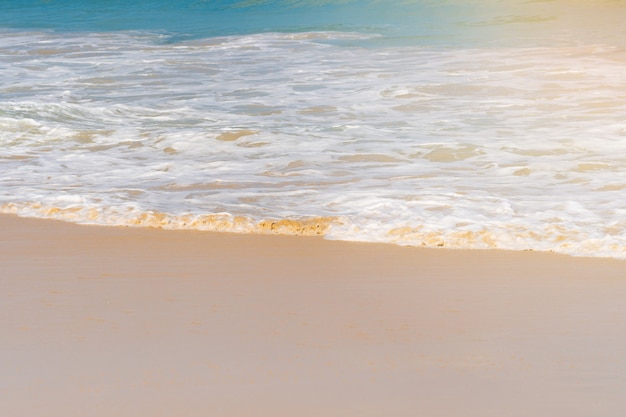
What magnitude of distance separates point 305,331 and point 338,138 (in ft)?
14.4

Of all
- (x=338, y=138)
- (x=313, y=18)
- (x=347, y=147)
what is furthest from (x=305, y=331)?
Answer: (x=313, y=18)

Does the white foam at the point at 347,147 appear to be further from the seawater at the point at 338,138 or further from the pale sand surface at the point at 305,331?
the pale sand surface at the point at 305,331

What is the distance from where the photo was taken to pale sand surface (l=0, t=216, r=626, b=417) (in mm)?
2295

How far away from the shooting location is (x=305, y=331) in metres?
2.87

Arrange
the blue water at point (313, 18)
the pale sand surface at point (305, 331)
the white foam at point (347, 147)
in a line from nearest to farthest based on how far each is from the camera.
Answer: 1. the pale sand surface at point (305, 331)
2. the white foam at point (347, 147)
3. the blue water at point (313, 18)

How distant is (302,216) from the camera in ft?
15.2

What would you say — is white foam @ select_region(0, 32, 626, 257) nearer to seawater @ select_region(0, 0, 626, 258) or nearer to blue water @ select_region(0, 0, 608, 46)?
seawater @ select_region(0, 0, 626, 258)

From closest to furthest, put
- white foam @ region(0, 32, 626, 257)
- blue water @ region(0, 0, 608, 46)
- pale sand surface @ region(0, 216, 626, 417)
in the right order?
1. pale sand surface @ region(0, 216, 626, 417)
2. white foam @ region(0, 32, 626, 257)
3. blue water @ region(0, 0, 608, 46)

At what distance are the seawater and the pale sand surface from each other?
1.76ft

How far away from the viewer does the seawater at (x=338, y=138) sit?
460cm

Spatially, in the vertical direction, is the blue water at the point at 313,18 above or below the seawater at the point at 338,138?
below

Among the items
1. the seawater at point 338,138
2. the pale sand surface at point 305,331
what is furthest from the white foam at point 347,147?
the pale sand surface at point 305,331

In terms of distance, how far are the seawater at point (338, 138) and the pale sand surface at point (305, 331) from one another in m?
0.54

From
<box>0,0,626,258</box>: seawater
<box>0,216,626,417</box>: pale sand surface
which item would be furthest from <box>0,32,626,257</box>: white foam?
<box>0,216,626,417</box>: pale sand surface
